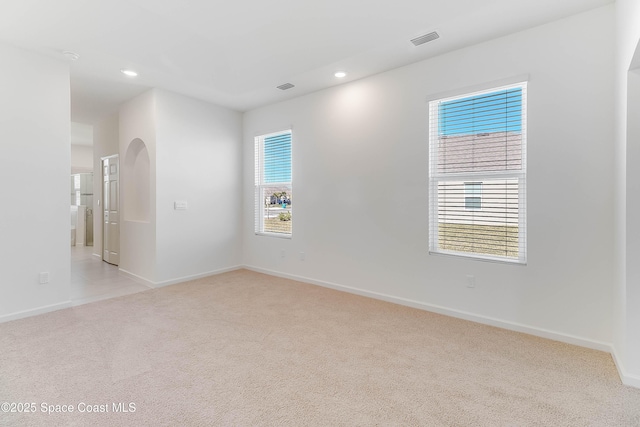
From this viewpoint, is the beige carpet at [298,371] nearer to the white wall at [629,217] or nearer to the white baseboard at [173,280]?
the white wall at [629,217]

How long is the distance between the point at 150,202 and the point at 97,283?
4.75 ft

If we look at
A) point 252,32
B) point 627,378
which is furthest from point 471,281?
point 252,32

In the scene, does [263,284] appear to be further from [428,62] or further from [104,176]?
[104,176]

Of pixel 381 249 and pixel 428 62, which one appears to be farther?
pixel 381 249

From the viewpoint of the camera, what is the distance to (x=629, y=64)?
1.96m

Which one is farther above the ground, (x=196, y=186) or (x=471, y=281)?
(x=196, y=186)

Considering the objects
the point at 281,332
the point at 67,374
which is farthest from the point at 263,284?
the point at 67,374

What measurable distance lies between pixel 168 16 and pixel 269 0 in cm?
91

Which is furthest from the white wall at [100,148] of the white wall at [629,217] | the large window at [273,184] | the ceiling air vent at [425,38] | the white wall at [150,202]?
the white wall at [629,217]

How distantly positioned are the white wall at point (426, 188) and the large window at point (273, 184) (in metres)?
0.25

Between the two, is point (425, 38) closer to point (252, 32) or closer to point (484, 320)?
point (252, 32)

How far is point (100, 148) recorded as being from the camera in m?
6.26

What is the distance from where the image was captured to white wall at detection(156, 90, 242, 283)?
4.46 metres

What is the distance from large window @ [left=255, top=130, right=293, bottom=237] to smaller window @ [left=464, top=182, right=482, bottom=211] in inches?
102
